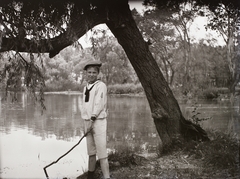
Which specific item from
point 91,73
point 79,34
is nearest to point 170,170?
point 91,73

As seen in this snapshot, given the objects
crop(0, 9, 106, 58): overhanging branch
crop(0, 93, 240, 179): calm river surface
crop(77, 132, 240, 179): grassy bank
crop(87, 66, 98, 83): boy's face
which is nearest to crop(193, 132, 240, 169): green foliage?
crop(77, 132, 240, 179): grassy bank

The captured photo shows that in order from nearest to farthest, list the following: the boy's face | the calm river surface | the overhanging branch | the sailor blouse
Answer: the sailor blouse → the boy's face → the overhanging branch → the calm river surface

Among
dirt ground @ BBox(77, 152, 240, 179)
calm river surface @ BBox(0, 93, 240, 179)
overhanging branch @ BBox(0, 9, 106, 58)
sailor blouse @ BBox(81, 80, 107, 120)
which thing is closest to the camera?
sailor blouse @ BBox(81, 80, 107, 120)

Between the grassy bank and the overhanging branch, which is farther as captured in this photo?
the overhanging branch

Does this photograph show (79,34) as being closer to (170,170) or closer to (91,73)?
(91,73)

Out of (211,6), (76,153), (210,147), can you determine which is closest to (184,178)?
(210,147)

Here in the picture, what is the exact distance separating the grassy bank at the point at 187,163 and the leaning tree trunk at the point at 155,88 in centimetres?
24

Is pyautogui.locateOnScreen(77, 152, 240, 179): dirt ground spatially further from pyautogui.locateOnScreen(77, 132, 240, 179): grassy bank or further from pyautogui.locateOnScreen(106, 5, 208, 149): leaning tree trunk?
pyautogui.locateOnScreen(106, 5, 208, 149): leaning tree trunk

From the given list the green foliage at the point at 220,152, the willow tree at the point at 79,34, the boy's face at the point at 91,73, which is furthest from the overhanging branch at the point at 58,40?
the green foliage at the point at 220,152

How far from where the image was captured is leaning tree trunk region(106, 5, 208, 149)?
4.44m

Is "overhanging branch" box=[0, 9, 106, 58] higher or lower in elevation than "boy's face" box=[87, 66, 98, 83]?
higher

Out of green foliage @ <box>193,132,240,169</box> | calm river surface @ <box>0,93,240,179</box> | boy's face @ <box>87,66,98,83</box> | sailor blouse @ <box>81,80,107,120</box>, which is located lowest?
calm river surface @ <box>0,93,240,179</box>

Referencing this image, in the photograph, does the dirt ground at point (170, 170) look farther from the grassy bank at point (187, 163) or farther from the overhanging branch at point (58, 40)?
the overhanging branch at point (58, 40)

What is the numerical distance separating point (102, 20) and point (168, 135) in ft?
7.14
